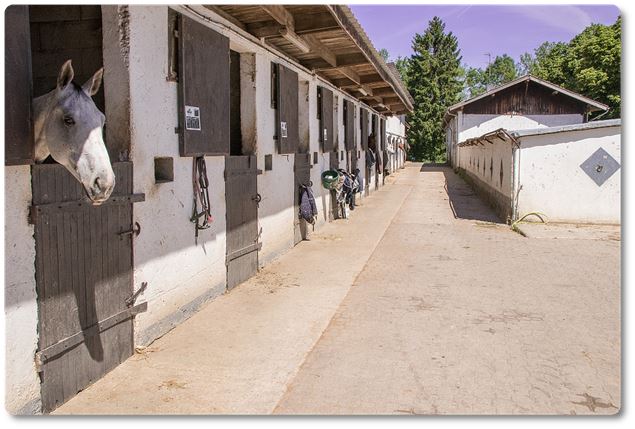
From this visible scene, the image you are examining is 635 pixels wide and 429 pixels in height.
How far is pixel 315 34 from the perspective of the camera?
8.34m

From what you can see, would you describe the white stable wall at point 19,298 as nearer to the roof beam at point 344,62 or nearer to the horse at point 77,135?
the horse at point 77,135

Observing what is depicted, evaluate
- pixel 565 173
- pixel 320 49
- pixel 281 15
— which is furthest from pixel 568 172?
pixel 281 15

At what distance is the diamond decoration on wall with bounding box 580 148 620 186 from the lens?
11.4 metres

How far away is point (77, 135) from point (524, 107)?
28.0m

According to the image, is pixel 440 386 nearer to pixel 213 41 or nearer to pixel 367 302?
pixel 367 302

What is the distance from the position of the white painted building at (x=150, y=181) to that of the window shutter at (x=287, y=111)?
0.05 metres

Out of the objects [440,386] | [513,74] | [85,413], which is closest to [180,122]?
[85,413]

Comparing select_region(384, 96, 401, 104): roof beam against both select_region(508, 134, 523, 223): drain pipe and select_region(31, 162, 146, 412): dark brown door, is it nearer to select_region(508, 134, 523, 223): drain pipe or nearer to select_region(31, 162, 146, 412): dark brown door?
select_region(508, 134, 523, 223): drain pipe

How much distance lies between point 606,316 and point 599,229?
243 inches

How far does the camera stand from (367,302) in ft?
20.1

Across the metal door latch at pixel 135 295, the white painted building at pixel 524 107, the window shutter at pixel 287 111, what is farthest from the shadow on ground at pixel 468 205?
the metal door latch at pixel 135 295

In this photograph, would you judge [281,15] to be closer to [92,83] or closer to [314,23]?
[314,23]

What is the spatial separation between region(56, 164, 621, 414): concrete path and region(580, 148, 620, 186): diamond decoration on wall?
322 centimetres

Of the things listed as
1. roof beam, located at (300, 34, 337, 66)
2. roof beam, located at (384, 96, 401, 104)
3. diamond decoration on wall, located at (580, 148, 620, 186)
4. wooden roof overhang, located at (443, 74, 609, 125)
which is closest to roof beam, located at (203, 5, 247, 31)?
roof beam, located at (300, 34, 337, 66)
